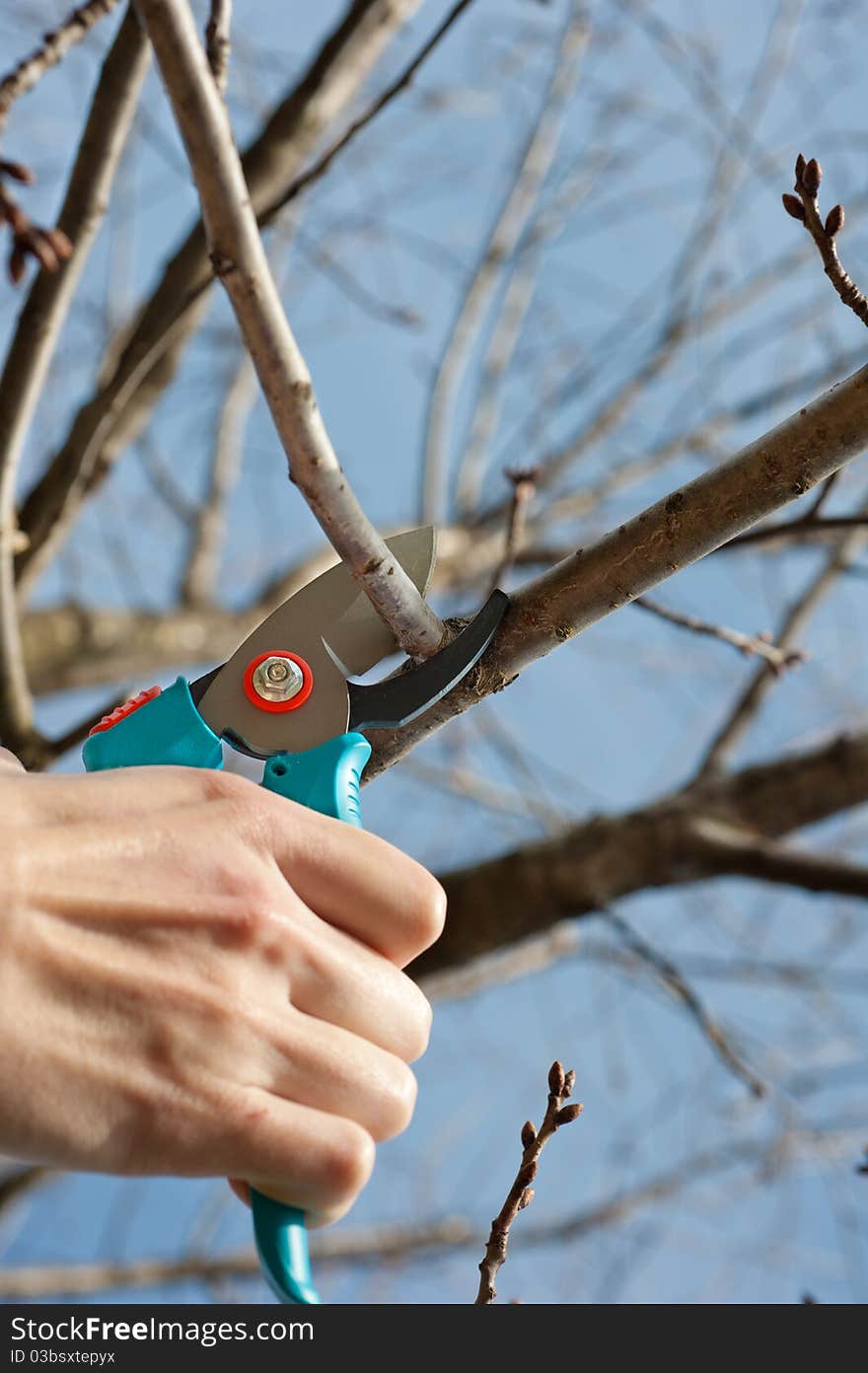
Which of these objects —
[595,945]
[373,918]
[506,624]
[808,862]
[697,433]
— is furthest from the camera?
[697,433]

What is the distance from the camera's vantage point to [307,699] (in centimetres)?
109

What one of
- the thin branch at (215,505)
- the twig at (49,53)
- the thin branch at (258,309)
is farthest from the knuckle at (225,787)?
the thin branch at (215,505)

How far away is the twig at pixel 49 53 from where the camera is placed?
1307 mm

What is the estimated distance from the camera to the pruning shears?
102 centimetres

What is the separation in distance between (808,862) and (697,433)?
5.40 ft

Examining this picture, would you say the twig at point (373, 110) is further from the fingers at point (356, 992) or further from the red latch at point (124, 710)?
the fingers at point (356, 992)

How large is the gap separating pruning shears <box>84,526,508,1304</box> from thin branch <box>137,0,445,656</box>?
0.25 feet

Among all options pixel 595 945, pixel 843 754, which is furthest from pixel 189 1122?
pixel 595 945

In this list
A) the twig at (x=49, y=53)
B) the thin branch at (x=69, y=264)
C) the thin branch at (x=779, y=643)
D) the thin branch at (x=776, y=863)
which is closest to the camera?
the twig at (x=49, y=53)

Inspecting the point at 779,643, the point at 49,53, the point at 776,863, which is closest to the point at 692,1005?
the point at 776,863

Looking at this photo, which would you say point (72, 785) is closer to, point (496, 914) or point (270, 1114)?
point (270, 1114)

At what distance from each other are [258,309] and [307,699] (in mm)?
353

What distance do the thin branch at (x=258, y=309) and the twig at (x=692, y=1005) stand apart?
1.04 metres

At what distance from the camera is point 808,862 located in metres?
2.03
